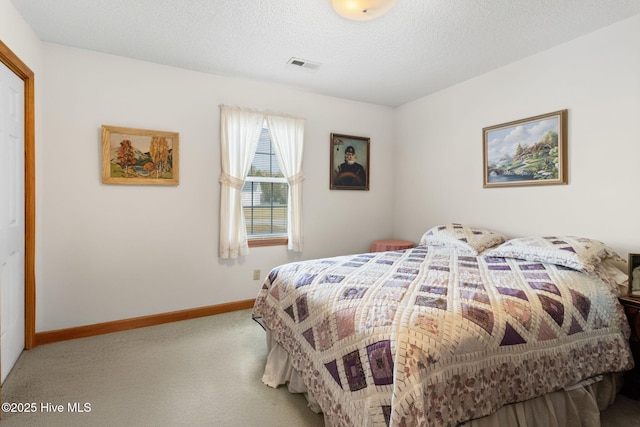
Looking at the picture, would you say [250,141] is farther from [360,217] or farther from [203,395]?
[203,395]

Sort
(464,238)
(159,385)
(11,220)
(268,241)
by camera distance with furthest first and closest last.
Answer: (268,241)
(464,238)
(11,220)
(159,385)

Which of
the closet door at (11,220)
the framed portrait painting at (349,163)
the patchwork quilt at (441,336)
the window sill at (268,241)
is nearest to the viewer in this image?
the patchwork quilt at (441,336)

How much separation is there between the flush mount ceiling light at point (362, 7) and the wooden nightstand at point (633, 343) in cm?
227

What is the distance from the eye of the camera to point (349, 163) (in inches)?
157

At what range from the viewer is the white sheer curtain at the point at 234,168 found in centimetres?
323

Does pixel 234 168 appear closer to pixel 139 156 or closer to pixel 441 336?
pixel 139 156

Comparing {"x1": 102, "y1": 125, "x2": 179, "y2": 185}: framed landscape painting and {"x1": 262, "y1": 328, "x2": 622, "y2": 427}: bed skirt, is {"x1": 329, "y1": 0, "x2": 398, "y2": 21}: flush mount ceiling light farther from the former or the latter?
{"x1": 262, "y1": 328, "x2": 622, "y2": 427}: bed skirt

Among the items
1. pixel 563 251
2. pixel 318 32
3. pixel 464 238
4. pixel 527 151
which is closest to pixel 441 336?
pixel 563 251

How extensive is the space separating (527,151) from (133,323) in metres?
3.97

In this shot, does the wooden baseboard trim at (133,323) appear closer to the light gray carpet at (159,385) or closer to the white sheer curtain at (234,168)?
the light gray carpet at (159,385)

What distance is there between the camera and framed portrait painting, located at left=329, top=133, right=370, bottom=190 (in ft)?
12.7

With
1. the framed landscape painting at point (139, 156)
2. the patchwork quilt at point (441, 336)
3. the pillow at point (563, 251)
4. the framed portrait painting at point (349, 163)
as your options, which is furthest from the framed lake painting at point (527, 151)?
the framed landscape painting at point (139, 156)

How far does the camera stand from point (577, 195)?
2.50m

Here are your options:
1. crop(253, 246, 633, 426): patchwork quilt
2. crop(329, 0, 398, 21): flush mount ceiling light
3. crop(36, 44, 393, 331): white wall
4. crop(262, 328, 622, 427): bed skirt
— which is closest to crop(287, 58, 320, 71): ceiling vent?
crop(36, 44, 393, 331): white wall
